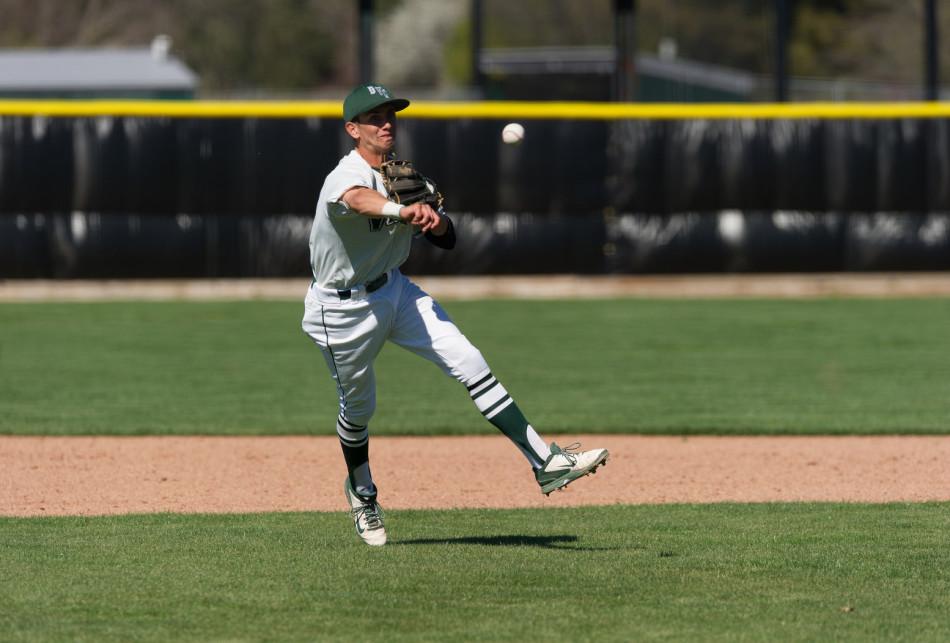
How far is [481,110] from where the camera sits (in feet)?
62.8

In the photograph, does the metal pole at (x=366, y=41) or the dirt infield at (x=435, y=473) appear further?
the metal pole at (x=366, y=41)

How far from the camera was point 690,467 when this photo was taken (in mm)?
8922

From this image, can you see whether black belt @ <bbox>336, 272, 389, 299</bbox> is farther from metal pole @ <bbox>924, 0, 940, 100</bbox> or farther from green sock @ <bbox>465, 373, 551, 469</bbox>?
metal pole @ <bbox>924, 0, 940, 100</bbox>

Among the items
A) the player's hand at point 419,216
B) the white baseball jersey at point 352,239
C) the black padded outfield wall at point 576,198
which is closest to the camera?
the player's hand at point 419,216

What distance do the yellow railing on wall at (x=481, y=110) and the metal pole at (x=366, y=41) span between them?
1167 mm

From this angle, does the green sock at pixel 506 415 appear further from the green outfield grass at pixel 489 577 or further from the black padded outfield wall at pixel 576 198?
the black padded outfield wall at pixel 576 198

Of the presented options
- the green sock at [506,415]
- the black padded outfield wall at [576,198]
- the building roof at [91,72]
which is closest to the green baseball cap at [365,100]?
the green sock at [506,415]

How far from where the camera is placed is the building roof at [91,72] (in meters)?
32.1

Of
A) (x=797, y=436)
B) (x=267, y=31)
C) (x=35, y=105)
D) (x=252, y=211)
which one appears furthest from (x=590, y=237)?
(x=267, y=31)

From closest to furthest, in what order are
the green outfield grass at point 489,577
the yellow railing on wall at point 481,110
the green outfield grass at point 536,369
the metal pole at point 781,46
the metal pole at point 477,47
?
the green outfield grass at point 489,577, the green outfield grass at point 536,369, the yellow railing on wall at point 481,110, the metal pole at point 781,46, the metal pole at point 477,47

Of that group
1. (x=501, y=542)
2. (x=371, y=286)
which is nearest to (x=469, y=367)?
(x=371, y=286)

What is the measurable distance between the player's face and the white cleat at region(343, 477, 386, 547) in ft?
4.87

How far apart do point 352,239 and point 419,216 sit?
0.49 m

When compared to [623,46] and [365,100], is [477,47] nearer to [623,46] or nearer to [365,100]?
[623,46]
